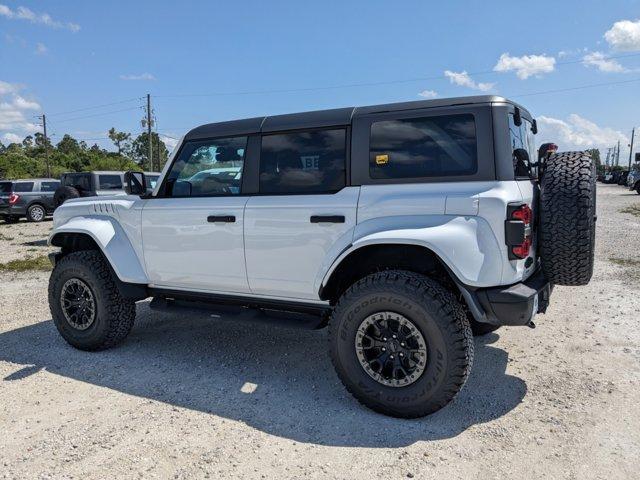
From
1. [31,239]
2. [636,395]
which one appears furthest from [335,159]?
[31,239]

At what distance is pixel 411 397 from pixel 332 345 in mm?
641

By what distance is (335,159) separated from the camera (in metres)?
3.65

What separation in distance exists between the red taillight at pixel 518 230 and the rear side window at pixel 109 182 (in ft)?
48.5

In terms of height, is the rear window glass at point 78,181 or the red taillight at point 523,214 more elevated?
the rear window glass at point 78,181

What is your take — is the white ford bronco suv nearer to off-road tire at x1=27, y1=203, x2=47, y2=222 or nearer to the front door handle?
the front door handle

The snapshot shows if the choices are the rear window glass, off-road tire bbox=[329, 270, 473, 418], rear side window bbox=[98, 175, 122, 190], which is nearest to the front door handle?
off-road tire bbox=[329, 270, 473, 418]

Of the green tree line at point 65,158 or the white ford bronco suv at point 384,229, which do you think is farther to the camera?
the green tree line at point 65,158

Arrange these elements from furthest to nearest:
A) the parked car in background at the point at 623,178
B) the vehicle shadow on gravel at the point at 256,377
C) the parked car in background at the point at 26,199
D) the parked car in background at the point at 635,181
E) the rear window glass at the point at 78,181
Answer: the parked car in background at the point at 623,178 → the parked car in background at the point at 635,181 → the parked car in background at the point at 26,199 → the rear window glass at the point at 78,181 → the vehicle shadow on gravel at the point at 256,377

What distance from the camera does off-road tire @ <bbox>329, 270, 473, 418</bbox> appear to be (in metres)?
3.14

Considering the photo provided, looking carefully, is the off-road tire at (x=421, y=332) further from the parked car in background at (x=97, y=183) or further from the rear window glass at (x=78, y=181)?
the rear window glass at (x=78, y=181)

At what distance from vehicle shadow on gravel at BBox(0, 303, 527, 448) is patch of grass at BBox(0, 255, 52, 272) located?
4.19 metres

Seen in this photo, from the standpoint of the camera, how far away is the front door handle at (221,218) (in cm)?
391

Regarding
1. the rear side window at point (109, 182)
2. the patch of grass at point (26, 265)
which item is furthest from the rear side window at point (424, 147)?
the rear side window at point (109, 182)

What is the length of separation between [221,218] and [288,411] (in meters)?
1.57
